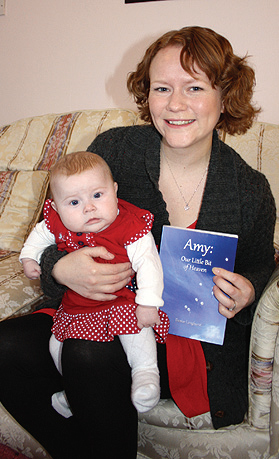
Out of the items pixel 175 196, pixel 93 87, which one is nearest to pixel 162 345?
pixel 175 196

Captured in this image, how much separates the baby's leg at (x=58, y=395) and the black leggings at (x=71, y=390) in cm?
1

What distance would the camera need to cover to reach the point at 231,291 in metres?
0.94

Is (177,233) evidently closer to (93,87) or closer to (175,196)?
(175,196)

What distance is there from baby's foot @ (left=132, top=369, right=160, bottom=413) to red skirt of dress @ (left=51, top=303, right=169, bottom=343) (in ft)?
0.33

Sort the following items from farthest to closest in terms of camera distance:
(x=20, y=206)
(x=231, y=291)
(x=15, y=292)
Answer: (x=20, y=206) < (x=15, y=292) < (x=231, y=291)

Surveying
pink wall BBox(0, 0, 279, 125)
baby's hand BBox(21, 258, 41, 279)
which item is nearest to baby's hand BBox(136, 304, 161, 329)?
baby's hand BBox(21, 258, 41, 279)

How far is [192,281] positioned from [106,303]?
0.23 metres

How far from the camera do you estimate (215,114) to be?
3.43 feet

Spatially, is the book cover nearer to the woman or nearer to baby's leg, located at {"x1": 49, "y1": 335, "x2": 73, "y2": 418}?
the woman

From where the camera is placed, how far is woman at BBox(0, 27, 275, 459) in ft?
2.79

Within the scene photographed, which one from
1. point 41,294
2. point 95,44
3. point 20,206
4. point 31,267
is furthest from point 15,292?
point 95,44

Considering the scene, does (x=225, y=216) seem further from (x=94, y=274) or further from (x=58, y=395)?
(x=58, y=395)

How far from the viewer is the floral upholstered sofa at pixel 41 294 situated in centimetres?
89

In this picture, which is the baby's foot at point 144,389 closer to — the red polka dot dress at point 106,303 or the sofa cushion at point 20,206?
the red polka dot dress at point 106,303
